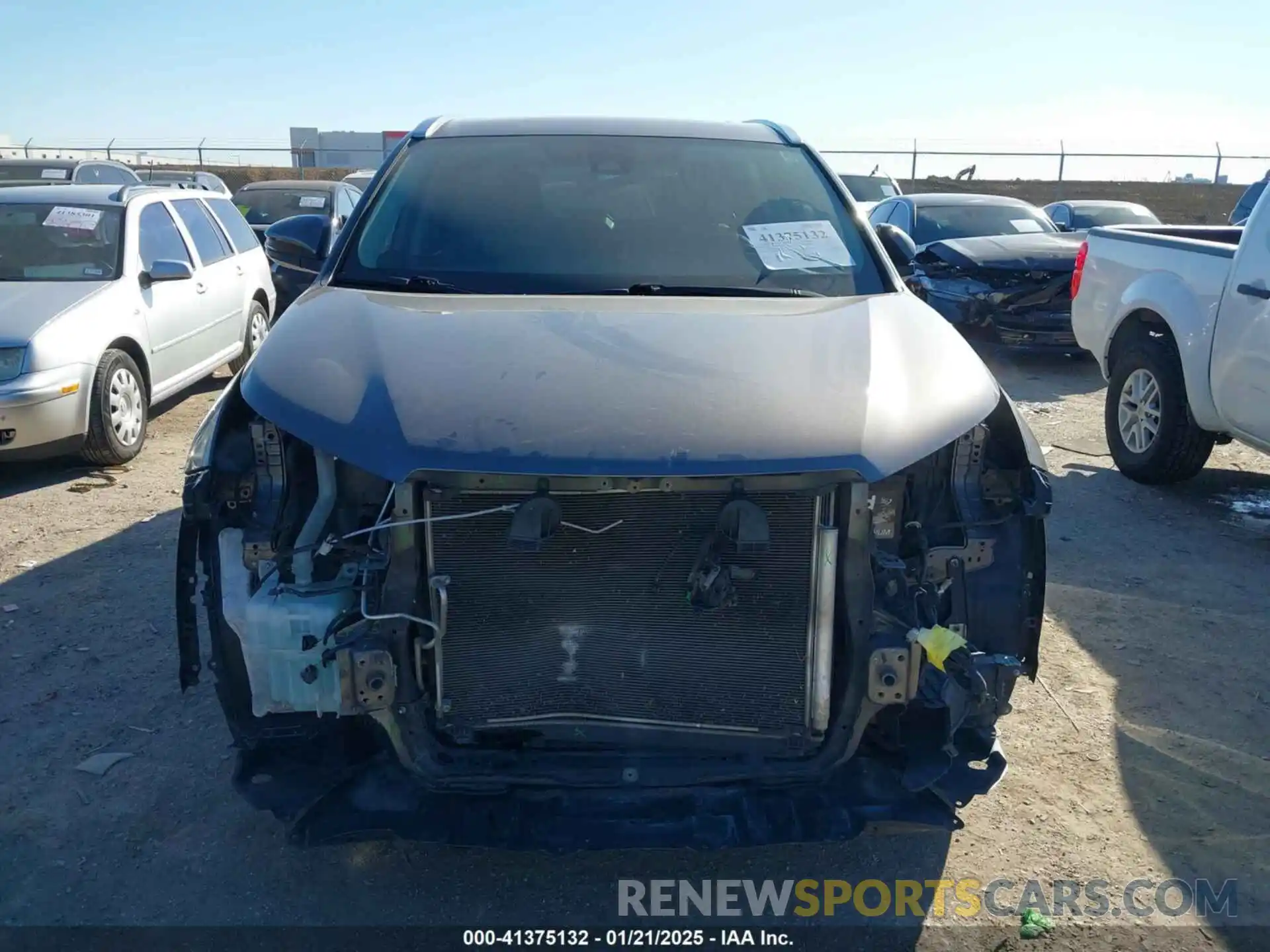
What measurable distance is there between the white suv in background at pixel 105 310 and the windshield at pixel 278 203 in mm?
4982

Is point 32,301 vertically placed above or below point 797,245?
below

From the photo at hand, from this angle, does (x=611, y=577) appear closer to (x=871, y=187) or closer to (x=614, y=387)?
(x=614, y=387)

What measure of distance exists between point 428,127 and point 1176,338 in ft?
13.8

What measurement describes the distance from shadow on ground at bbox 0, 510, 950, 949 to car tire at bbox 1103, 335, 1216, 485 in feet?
12.7

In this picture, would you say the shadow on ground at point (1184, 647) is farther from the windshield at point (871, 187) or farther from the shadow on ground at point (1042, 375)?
the windshield at point (871, 187)

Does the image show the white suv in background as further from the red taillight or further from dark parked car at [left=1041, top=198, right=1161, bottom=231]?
dark parked car at [left=1041, top=198, right=1161, bottom=231]

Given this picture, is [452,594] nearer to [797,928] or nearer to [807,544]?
[807,544]

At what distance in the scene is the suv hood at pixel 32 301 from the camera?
581 centimetres

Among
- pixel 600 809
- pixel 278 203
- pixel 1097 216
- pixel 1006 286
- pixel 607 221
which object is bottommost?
pixel 600 809

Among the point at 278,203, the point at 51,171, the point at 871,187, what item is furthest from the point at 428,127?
the point at 871,187

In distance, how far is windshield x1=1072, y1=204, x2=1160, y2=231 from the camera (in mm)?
13375

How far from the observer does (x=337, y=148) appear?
3931 cm

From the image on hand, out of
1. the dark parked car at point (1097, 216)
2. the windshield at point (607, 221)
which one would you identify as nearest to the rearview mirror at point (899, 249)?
the windshield at point (607, 221)

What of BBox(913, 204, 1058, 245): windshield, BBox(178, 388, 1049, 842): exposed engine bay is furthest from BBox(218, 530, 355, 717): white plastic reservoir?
BBox(913, 204, 1058, 245): windshield
